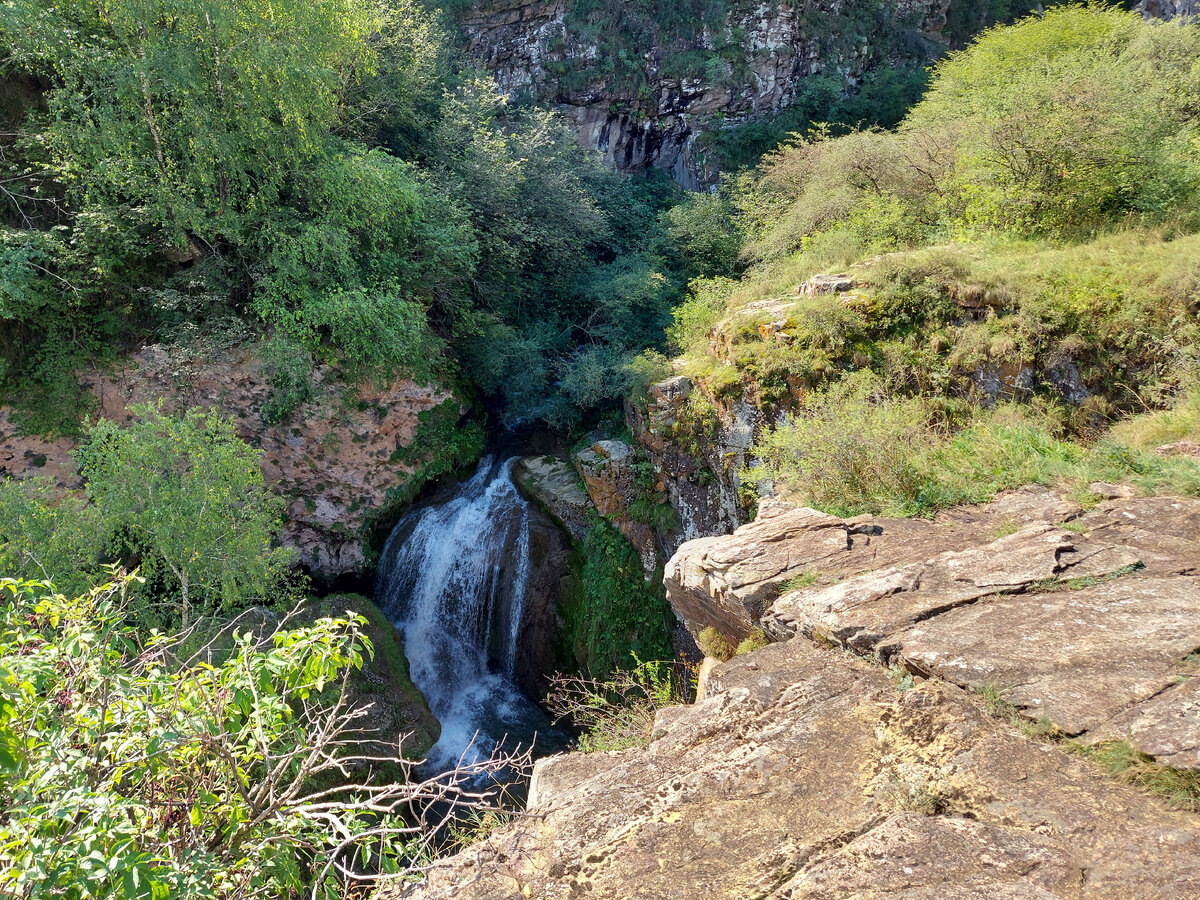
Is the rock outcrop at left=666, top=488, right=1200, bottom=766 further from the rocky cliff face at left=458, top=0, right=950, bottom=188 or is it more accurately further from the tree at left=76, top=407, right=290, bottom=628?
the rocky cliff face at left=458, top=0, right=950, bottom=188

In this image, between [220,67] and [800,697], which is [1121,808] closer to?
[800,697]

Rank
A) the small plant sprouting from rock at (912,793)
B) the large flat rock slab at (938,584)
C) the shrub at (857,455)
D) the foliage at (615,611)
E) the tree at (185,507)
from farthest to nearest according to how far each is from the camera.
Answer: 1. the foliage at (615,611)
2. the tree at (185,507)
3. the shrub at (857,455)
4. the large flat rock slab at (938,584)
5. the small plant sprouting from rock at (912,793)

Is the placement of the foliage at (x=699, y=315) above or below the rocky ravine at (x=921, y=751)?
above

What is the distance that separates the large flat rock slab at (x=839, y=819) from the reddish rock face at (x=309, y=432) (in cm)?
954

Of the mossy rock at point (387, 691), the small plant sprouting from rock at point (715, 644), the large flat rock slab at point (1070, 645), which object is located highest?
the large flat rock slab at point (1070, 645)

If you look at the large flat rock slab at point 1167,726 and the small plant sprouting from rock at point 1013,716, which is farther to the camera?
the small plant sprouting from rock at point 1013,716

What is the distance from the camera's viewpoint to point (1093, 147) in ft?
28.7

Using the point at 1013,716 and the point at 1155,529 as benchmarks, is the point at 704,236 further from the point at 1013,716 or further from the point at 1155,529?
the point at 1013,716

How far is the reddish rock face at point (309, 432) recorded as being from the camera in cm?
1153

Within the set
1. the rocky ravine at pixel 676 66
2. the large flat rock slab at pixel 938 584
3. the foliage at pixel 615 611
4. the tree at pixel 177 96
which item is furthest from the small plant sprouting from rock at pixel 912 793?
the rocky ravine at pixel 676 66

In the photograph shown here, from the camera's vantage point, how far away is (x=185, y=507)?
814cm

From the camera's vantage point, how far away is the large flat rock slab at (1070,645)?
11.1ft

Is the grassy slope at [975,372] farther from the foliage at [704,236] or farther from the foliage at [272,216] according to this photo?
the foliage at [704,236]

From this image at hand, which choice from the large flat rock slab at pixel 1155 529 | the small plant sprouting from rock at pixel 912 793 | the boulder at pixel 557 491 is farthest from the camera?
the boulder at pixel 557 491
